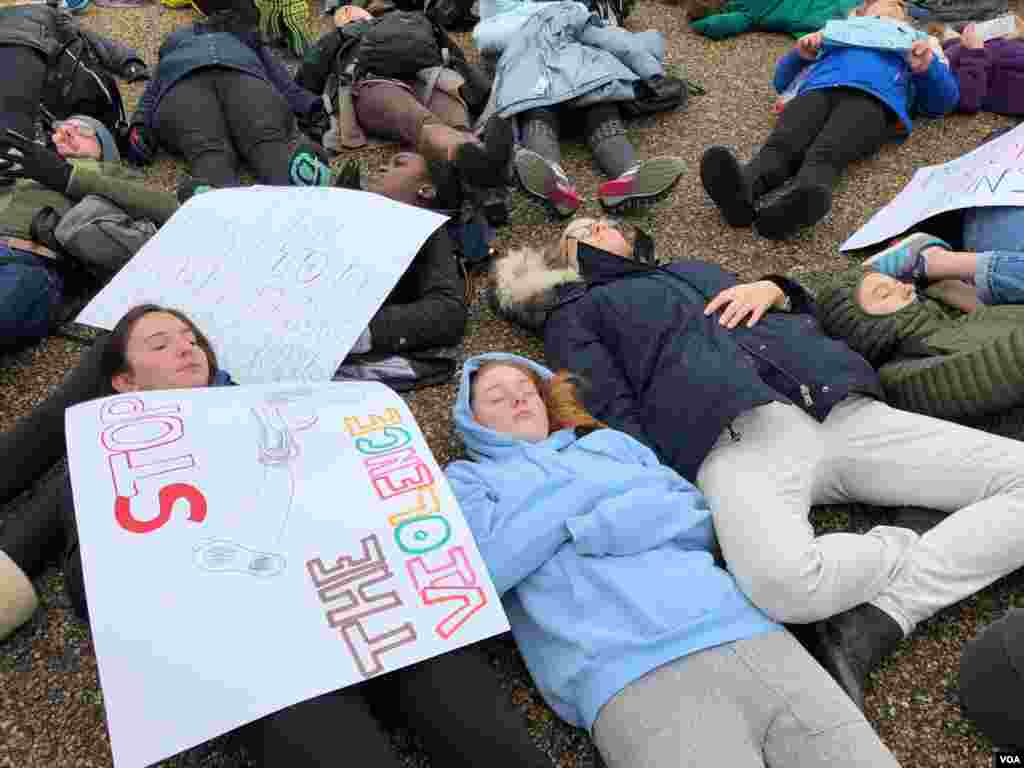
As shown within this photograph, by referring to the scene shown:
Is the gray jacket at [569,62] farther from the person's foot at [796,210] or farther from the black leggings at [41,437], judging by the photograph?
the black leggings at [41,437]

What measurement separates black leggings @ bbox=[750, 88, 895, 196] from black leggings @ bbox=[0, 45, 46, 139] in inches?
108

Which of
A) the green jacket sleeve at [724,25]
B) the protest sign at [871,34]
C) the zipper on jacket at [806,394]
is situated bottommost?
the zipper on jacket at [806,394]

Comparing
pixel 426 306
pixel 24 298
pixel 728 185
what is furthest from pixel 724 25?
pixel 24 298

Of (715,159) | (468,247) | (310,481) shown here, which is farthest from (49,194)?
(715,159)

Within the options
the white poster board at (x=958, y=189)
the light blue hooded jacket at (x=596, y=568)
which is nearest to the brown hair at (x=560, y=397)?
the light blue hooded jacket at (x=596, y=568)

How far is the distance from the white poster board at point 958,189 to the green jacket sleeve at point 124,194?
225cm

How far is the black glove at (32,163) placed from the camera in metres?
2.41

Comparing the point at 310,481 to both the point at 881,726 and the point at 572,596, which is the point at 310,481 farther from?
the point at 881,726

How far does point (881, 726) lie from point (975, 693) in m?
0.17

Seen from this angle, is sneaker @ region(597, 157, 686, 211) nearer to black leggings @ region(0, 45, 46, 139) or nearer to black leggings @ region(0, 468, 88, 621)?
black leggings @ region(0, 468, 88, 621)

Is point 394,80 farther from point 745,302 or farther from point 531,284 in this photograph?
point 745,302

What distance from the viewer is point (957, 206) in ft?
7.33

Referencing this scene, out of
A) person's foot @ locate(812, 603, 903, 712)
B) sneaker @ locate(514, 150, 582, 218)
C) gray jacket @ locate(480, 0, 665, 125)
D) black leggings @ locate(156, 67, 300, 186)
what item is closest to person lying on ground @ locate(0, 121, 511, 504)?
sneaker @ locate(514, 150, 582, 218)

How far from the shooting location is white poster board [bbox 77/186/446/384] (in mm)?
2045
